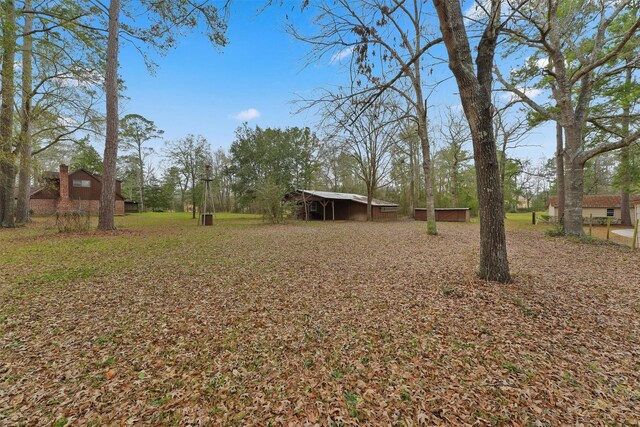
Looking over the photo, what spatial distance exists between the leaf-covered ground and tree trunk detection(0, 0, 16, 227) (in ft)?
26.7

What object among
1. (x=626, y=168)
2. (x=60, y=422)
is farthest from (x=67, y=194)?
(x=626, y=168)

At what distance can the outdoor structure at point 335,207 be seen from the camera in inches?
853

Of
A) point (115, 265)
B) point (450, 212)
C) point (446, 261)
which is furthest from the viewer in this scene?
point (450, 212)

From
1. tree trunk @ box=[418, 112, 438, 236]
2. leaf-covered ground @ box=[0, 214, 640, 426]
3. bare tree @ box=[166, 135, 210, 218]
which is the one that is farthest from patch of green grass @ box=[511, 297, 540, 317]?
bare tree @ box=[166, 135, 210, 218]

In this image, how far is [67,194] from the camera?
1041 inches

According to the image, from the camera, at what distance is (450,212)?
71.5ft

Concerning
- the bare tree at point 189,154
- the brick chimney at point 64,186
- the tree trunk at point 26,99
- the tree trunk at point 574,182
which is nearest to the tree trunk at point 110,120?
the tree trunk at point 26,99

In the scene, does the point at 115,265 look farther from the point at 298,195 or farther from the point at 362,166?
the point at 362,166

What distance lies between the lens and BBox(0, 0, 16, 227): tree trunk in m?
8.52

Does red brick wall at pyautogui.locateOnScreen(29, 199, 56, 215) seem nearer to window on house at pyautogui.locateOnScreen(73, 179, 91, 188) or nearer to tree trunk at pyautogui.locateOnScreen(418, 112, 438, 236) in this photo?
window on house at pyautogui.locateOnScreen(73, 179, 91, 188)

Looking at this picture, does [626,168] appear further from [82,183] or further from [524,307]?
[82,183]

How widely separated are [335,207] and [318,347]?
21.9m

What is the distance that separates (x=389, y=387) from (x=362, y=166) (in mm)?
21016

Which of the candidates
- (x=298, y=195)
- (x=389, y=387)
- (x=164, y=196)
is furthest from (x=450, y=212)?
(x=164, y=196)
